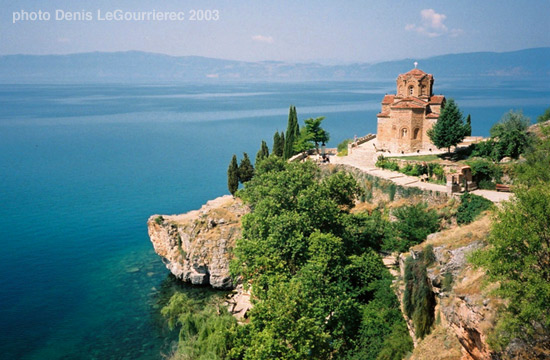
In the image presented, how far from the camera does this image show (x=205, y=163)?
7825 centimetres

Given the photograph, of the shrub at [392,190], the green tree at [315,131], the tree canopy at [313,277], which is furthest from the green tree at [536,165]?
the green tree at [315,131]

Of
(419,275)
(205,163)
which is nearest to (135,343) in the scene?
(419,275)

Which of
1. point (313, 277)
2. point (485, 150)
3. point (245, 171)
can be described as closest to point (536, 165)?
point (485, 150)

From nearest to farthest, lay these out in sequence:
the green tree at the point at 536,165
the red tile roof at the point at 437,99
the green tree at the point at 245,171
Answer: the green tree at the point at 536,165, the red tile roof at the point at 437,99, the green tree at the point at 245,171

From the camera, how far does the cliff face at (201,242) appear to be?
35062mm

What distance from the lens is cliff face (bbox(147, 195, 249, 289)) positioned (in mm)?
35062

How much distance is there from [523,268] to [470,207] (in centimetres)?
1464

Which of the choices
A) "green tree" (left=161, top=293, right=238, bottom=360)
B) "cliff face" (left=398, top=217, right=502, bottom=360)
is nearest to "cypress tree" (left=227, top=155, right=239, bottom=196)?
"green tree" (left=161, top=293, right=238, bottom=360)

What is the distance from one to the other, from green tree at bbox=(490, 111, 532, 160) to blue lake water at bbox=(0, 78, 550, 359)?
2467cm

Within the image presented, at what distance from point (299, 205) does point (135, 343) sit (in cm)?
1327

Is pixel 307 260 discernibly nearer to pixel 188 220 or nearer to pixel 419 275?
pixel 419 275

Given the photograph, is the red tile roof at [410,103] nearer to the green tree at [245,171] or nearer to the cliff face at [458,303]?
the green tree at [245,171]

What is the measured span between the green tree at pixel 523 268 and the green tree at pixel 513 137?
20195 mm

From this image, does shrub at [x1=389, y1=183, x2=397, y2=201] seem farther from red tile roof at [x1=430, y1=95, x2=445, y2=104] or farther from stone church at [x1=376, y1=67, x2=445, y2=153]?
red tile roof at [x1=430, y1=95, x2=445, y2=104]
